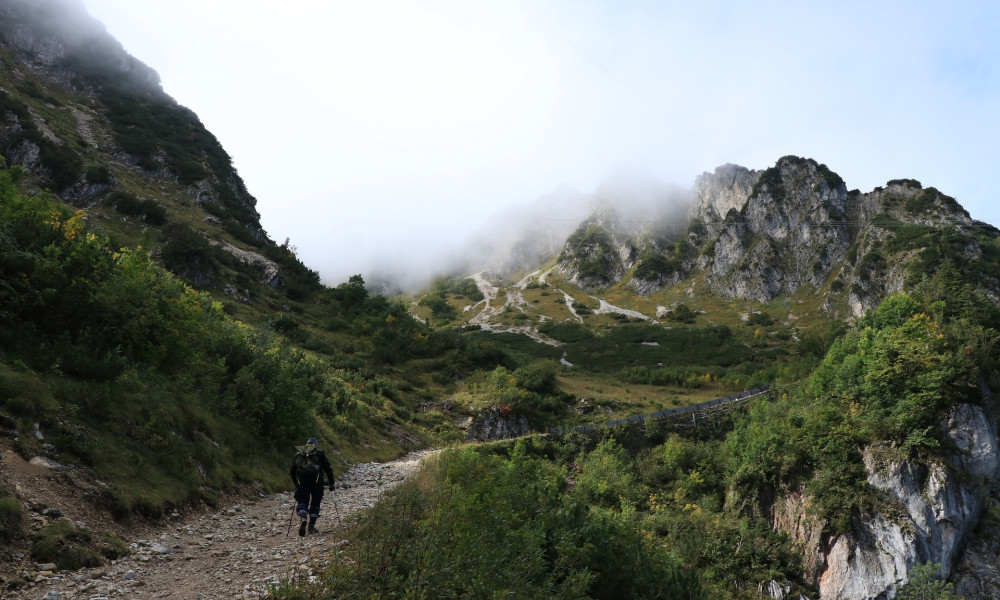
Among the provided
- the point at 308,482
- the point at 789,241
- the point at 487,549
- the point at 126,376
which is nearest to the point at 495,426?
the point at 126,376

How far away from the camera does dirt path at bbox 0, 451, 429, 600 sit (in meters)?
5.46

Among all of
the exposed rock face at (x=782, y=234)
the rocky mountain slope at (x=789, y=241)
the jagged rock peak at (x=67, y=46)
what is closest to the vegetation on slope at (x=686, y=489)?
the rocky mountain slope at (x=789, y=241)

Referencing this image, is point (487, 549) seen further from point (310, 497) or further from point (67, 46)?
point (67, 46)

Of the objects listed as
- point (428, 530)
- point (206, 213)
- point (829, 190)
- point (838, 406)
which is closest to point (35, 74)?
point (206, 213)

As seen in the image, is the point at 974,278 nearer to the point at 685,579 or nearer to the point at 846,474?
the point at 846,474

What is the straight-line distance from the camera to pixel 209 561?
273 inches

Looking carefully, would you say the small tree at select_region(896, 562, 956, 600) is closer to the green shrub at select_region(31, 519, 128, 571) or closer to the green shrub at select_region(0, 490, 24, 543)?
the green shrub at select_region(31, 519, 128, 571)

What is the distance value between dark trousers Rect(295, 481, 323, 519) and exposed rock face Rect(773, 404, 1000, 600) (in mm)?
18100

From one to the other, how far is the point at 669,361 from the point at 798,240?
66.6 metres

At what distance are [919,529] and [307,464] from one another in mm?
21006

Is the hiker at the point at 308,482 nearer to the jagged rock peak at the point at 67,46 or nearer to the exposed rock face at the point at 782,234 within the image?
the jagged rock peak at the point at 67,46

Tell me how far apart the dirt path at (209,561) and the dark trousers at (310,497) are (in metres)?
0.45

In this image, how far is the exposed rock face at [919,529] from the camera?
637 inches

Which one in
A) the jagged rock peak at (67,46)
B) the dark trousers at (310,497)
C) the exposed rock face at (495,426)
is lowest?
→ the exposed rock face at (495,426)
